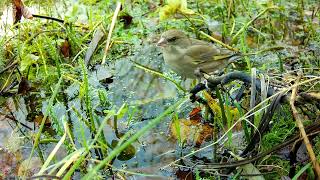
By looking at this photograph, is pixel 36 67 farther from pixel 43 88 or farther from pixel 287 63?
pixel 287 63

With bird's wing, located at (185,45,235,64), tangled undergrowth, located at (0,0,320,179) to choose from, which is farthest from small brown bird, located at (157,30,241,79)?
tangled undergrowth, located at (0,0,320,179)

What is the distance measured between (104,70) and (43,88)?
58cm

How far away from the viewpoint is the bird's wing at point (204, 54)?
3309mm

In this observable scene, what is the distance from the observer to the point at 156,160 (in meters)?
2.94

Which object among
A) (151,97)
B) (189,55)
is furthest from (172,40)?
(151,97)

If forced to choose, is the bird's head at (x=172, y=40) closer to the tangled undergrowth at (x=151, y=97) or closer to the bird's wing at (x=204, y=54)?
the bird's wing at (x=204, y=54)

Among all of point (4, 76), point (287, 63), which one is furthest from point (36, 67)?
point (287, 63)

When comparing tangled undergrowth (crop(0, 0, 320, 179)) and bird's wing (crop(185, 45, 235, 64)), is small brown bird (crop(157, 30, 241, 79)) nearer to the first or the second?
bird's wing (crop(185, 45, 235, 64))

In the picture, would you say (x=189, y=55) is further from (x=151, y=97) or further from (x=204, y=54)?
(x=151, y=97)

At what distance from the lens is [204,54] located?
3.35m

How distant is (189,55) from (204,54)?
12 cm

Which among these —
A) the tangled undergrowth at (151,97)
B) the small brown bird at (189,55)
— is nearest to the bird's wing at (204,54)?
the small brown bird at (189,55)

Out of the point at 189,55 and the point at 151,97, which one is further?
the point at 151,97

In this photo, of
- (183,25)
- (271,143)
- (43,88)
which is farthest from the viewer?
(183,25)
